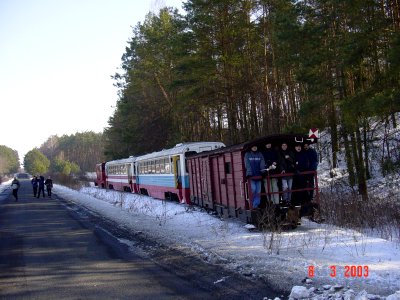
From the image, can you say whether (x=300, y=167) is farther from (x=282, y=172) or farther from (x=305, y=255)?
(x=305, y=255)

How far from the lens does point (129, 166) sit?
104 feet

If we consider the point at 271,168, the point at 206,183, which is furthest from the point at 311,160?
the point at 206,183

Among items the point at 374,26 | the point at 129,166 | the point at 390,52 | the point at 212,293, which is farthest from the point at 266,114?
the point at 212,293

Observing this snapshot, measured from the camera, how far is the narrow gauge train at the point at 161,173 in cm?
1947

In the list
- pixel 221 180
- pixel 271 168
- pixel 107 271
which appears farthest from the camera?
pixel 221 180

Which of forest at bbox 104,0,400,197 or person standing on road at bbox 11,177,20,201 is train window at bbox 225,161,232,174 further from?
person standing on road at bbox 11,177,20,201

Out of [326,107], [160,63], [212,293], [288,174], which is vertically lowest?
[212,293]

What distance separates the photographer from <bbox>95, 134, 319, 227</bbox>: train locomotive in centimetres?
1101

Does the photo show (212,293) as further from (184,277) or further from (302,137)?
(302,137)

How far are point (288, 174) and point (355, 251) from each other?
3.48 meters

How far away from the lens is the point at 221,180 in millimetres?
13461

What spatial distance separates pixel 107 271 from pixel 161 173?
1533 centimetres

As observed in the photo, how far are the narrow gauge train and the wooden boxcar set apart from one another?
1.98 meters
